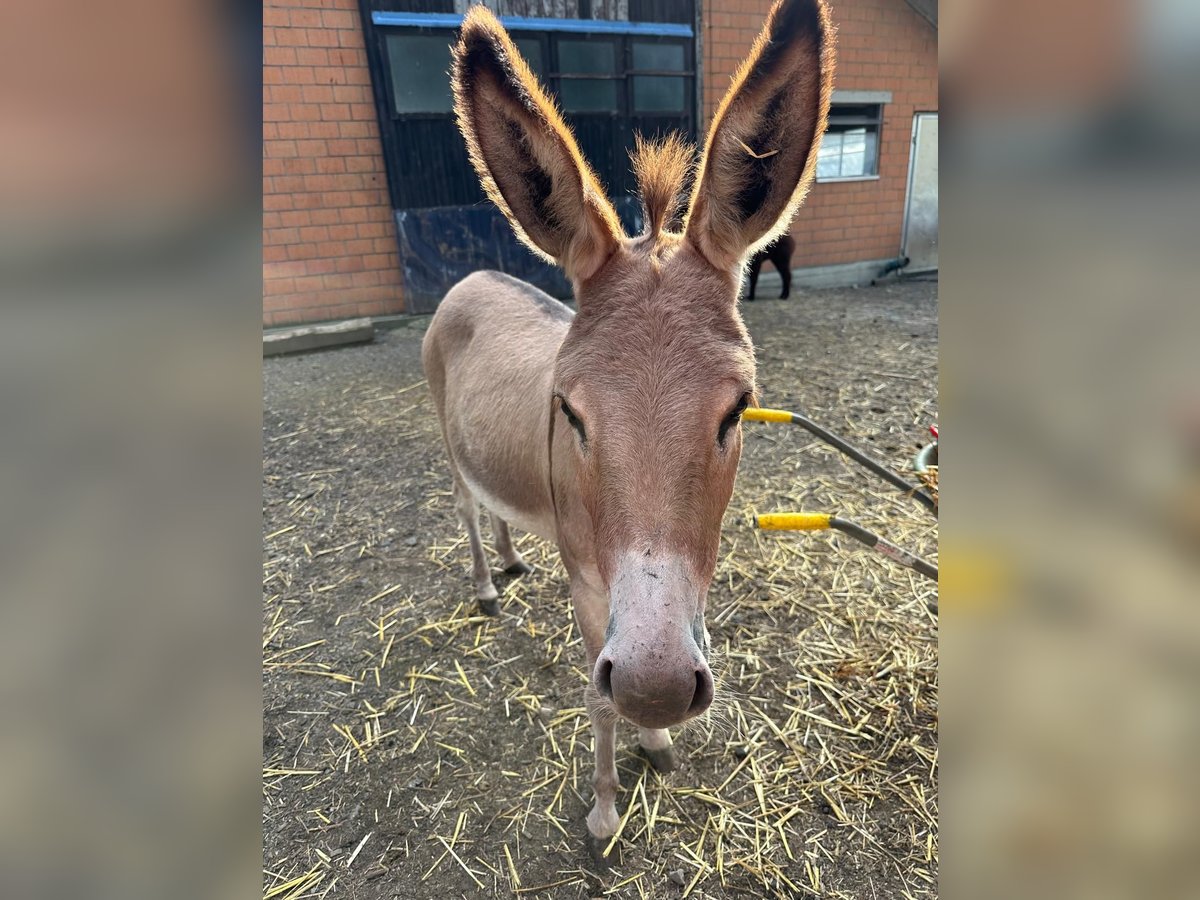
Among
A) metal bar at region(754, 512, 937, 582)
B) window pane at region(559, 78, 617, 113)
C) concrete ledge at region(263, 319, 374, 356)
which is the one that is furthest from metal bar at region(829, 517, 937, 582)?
window pane at region(559, 78, 617, 113)

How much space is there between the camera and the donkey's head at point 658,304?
131 cm

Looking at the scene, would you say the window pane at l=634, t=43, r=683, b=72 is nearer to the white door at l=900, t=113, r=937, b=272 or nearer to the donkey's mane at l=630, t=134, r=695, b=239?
the white door at l=900, t=113, r=937, b=272

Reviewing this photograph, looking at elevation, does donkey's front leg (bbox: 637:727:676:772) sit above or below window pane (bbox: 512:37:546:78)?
below

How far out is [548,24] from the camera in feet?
28.0

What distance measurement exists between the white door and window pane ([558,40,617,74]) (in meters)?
6.87

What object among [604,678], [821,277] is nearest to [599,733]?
[604,678]

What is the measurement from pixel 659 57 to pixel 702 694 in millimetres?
10790

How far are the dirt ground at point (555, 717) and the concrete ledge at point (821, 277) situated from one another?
715 cm

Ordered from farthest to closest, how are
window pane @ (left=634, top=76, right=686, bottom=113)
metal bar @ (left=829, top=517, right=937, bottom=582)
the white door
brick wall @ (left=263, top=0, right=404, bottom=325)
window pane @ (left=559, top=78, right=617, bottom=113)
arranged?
the white door < window pane @ (left=634, top=76, right=686, bottom=113) < window pane @ (left=559, top=78, right=617, bottom=113) < brick wall @ (left=263, top=0, right=404, bottom=325) < metal bar @ (left=829, top=517, right=937, bottom=582)

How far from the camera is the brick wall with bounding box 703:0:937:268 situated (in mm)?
9984

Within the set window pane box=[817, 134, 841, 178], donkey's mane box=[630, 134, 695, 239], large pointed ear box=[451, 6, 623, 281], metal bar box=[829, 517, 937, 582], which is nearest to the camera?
large pointed ear box=[451, 6, 623, 281]

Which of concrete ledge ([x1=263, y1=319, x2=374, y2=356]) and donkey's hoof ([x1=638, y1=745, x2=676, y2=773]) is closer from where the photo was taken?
donkey's hoof ([x1=638, y1=745, x2=676, y2=773])
